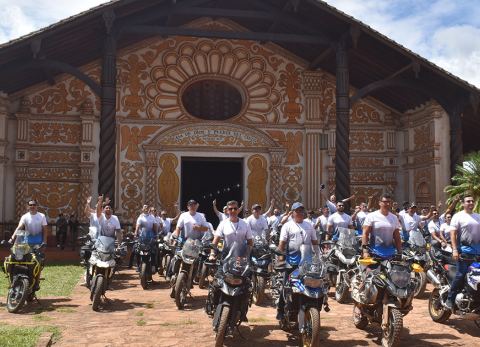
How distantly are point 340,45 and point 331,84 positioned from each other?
12.5ft

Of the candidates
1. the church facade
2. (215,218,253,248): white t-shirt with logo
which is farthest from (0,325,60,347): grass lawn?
the church facade

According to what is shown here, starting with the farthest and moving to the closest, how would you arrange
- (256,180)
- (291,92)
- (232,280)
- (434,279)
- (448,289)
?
1. (291,92)
2. (256,180)
3. (434,279)
4. (448,289)
5. (232,280)

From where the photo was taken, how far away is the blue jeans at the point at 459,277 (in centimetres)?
698

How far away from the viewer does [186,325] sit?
7.21 metres

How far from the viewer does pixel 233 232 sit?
6965mm

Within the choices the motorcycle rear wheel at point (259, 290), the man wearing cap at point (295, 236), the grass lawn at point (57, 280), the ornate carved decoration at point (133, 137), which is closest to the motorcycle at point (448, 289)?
the man wearing cap at point (295, 236)

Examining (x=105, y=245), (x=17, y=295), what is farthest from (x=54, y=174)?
(x=17, y=295)

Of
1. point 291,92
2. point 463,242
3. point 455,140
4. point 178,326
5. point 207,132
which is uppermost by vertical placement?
point 291,92

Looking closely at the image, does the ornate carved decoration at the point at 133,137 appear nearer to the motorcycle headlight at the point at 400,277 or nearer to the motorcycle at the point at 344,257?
the motorcycle at the point at 344,257

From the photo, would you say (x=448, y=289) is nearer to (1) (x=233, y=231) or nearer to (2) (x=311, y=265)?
(2) (x=311, y=265)

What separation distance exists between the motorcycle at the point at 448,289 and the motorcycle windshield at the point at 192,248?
362 centimetres

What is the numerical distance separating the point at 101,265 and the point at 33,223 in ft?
5.03

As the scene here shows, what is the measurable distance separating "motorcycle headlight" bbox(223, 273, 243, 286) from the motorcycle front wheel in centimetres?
85

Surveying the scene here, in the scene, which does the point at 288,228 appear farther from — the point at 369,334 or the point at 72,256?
the point at 72,256
